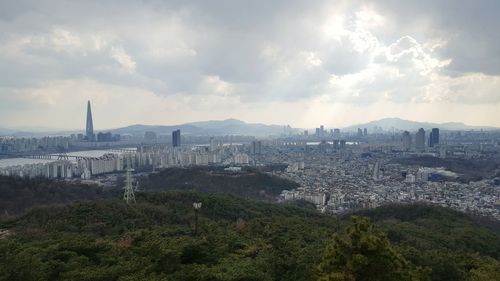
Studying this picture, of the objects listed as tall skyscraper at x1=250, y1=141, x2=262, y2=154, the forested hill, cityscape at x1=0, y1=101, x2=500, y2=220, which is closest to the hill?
cityscape at x1=0, y1=101, x2=500, y2=220

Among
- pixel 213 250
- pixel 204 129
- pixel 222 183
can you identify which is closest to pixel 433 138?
pixel 222 183

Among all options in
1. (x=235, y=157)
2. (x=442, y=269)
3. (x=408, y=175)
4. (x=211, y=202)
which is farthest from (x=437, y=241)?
(x=235, y=157)

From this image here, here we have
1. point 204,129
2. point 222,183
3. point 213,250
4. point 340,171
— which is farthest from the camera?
point 204,129

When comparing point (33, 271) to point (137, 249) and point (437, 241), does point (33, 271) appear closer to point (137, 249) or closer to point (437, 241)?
point (137, 249)

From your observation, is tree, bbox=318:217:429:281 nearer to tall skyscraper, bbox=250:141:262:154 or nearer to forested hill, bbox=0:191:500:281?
forested hill, bbox=0:191:500:281

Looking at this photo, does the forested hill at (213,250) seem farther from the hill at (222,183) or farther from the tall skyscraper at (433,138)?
the tall skyscraper at (433,138)

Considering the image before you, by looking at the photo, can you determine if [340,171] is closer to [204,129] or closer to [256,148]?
[256,148]

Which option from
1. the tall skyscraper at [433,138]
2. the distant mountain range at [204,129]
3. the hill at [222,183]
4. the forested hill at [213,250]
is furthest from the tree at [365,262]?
the distant mountain range at [204,129]
